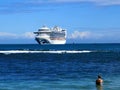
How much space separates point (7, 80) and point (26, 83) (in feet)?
10.9

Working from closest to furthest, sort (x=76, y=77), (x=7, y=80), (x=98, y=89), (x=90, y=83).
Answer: (x=98, y=89) < (x=90, y=83) < (x=7, y=80) < (x=76, y=77)

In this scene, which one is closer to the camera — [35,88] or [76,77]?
[35,88]

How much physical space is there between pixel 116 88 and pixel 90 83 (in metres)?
4.27

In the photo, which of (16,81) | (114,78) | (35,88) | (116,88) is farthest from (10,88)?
(114,78)

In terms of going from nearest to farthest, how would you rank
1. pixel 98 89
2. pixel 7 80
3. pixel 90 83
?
pixel 98 89
pixel 90 83
pixel 7 80

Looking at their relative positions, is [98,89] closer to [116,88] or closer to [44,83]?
[116,88]

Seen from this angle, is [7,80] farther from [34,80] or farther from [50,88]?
[50,88]

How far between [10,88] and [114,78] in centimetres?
1129

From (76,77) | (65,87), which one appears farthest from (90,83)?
(76,77)

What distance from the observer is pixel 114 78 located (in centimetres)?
4612

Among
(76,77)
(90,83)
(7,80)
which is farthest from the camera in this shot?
(76,77)

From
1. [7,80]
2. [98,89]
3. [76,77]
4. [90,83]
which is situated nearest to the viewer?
[98,89]

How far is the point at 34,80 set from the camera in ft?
149

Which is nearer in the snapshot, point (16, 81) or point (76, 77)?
point (16, 81)
